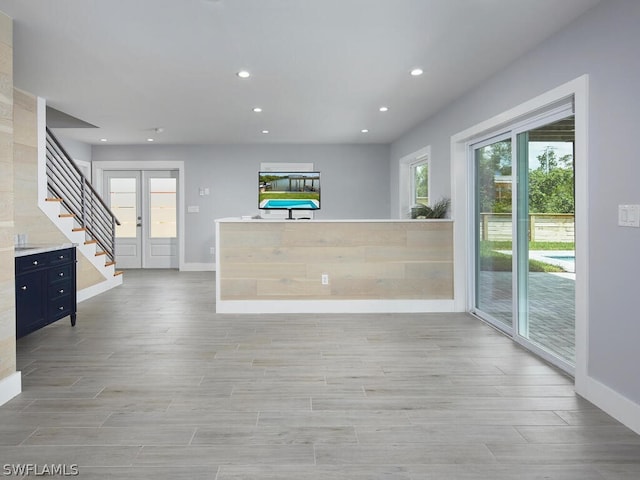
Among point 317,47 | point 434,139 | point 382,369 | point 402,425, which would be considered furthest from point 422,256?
point 402,425

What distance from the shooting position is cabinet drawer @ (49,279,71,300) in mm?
4123

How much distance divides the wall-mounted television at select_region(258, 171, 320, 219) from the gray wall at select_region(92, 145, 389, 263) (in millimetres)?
3144

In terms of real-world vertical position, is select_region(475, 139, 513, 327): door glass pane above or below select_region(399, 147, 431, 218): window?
below

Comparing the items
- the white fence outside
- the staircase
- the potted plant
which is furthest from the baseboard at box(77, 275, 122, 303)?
the white fence outside

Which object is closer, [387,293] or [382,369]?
[382,369]

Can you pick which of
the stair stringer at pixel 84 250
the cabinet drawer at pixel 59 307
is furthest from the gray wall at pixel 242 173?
the cabinet drawer at pixel 59 307

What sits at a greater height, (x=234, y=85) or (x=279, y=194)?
(x=234, y=85)

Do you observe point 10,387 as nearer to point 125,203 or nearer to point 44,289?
point 44,289

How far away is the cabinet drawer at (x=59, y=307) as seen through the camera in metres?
4.13

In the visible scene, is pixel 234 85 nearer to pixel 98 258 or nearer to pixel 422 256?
pixel 422 256

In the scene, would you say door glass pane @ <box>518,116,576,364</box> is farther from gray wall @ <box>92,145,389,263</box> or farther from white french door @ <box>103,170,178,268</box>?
white french door @ <box>103,170,178,268</box>

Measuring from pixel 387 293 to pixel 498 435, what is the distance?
2911 millimetres

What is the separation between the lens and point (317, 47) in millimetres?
3557

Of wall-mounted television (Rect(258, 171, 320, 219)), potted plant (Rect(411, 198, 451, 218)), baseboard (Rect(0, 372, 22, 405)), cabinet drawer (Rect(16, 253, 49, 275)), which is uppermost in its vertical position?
wall-mounted television (Rect(258, 171, 320, 219))
